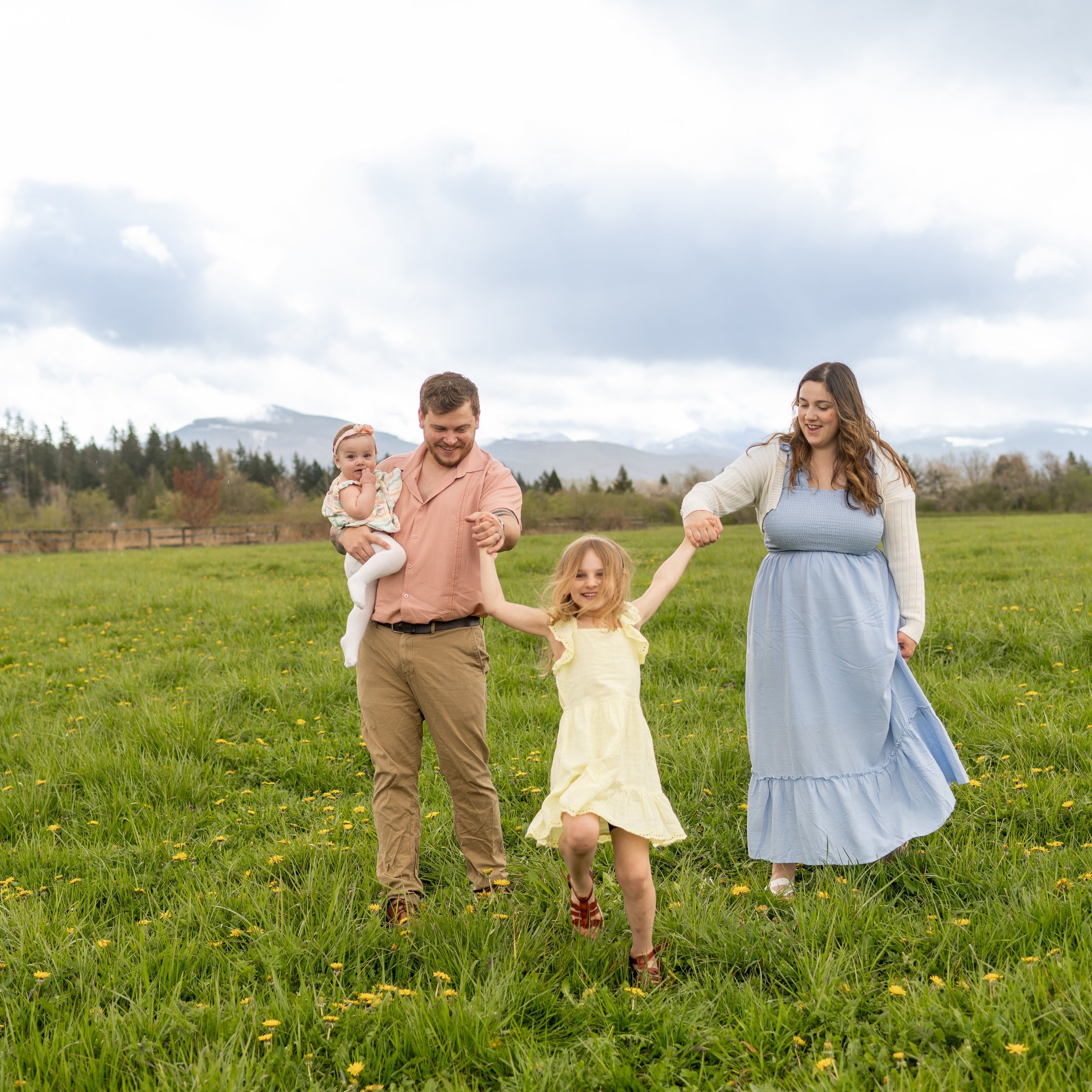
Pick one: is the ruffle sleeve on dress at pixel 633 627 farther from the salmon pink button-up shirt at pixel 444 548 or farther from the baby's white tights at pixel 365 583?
the baby's white tights at pixel 365 583

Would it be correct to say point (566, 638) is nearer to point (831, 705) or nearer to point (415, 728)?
point (415, 728)

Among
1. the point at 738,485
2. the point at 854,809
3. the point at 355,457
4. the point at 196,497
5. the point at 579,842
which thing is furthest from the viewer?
the point at 196,497

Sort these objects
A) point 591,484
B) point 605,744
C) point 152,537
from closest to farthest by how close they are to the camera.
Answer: point 605,744
point 152,537
point 591,484

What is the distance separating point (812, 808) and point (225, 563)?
62.2ft

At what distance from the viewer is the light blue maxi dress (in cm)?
392

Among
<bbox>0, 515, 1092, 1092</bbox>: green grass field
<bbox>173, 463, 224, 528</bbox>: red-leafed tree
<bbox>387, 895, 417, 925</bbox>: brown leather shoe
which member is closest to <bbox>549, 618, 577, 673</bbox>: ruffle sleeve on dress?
<bbox>0, 515, 1092, 1092</bbox>: green grass field

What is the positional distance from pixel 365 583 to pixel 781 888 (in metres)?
2.27

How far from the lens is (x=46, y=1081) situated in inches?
102

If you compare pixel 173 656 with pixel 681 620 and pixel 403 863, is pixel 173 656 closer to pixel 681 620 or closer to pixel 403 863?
pixel 681 620

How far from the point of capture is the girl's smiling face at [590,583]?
3195 millimetres

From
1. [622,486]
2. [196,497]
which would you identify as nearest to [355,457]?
[196,497]

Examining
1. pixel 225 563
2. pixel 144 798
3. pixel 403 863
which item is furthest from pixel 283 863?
pixel 225 563

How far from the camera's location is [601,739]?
3.11 m

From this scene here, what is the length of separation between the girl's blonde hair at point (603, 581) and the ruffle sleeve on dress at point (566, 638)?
15 mm
